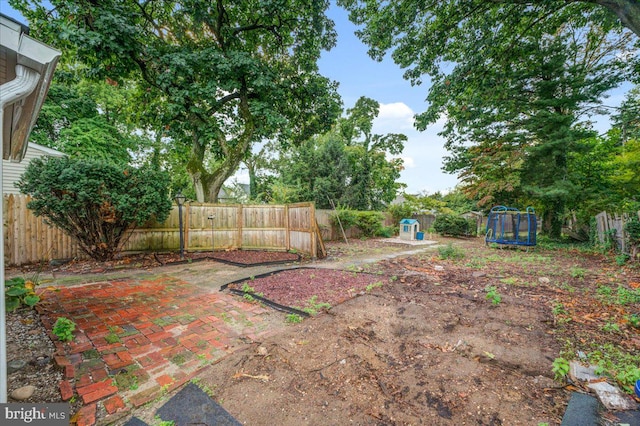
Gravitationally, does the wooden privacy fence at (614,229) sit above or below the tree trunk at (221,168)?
below

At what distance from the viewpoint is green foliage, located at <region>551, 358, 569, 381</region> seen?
1892 mm

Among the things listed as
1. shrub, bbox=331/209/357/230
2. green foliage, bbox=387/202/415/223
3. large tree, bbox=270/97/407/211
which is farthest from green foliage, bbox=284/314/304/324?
green foliage, bbox=387/202/415/223

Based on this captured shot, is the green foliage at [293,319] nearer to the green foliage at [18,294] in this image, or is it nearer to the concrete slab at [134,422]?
the concrete slab at [134,422]

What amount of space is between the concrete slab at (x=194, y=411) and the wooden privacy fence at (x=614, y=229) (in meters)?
9.08

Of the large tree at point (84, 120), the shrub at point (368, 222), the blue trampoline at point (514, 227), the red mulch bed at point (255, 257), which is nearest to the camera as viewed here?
the red mulch bed at point (255, 257)

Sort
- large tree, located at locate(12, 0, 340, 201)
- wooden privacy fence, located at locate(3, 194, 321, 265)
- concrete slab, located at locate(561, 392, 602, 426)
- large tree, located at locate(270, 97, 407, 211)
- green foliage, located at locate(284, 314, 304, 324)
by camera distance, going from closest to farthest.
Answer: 1. concrete slab, located at locate(561, 392, 602, 426)
2. green foliage, located at locate(284, 314, 304, 324)
3. wooden privacy fence, located at locate(3, 194, 321, 265)
4. large tree, located at locate(12, 0, 340, 201)
5. large tree, located at locate(270, 97, 407, 211)

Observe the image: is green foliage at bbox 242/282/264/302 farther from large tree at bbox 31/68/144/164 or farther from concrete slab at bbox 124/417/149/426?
large tree at bbox 31/68/144/164

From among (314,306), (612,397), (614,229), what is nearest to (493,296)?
(612,397)

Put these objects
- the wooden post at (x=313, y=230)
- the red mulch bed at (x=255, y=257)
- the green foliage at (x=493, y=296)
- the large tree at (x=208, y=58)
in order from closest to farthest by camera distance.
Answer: the green foliage at (x=493, y=296), the large tree at (x=208, y=58), the red mulch bed at (x=255, y=257), the wooden post at (x=313, y=230)

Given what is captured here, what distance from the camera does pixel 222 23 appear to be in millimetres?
7719

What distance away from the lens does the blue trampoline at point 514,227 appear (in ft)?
28.4

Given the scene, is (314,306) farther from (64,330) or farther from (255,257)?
(255,257)

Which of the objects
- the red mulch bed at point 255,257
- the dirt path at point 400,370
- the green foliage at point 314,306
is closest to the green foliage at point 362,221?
the red mulch bed at point 255,257

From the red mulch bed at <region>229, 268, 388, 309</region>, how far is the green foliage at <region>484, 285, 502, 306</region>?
1.59 m
